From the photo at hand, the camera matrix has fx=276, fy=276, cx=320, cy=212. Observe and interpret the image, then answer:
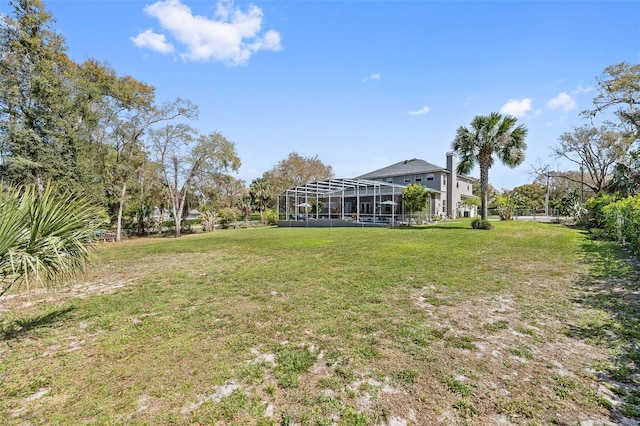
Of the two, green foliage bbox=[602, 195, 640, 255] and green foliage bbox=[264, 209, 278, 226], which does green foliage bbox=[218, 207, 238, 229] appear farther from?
green foliage bbox=[602, 195, 640, 255]

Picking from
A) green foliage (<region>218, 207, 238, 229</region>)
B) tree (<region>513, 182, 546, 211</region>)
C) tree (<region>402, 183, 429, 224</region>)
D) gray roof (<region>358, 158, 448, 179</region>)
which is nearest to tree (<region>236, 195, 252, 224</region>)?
green foliage (<region>218, 207, 238, 229</region>)

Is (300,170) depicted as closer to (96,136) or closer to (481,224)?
(96,136)

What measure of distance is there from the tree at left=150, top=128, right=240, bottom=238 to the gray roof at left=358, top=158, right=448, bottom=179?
17.6 m

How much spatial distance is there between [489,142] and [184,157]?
24.9 metres

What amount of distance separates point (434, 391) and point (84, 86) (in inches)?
991

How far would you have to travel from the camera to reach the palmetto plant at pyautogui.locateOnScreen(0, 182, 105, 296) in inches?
122

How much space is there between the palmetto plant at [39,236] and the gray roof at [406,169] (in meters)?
31.1

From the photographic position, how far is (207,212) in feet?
102

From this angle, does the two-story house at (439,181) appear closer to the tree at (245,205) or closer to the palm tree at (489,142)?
the palm tree at (489,142)

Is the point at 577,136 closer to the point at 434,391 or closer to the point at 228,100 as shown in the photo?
the point at 228,100

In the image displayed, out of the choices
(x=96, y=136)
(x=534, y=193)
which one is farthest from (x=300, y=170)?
(x=534, y=193)

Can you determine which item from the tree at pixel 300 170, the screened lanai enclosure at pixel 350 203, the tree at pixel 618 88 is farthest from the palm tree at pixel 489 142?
the tree at pixel 300 170

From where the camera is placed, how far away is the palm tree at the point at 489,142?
16.8 metres

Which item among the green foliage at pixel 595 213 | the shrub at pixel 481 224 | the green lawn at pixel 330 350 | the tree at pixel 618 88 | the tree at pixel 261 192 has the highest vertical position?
the tree at pixel 618 88
